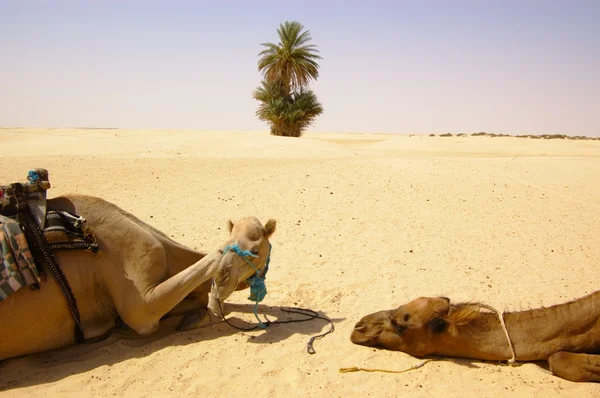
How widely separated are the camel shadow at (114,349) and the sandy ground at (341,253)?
18 mm

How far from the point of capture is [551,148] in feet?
101

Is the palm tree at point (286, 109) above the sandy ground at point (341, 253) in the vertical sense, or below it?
above

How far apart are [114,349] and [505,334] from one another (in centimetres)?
378

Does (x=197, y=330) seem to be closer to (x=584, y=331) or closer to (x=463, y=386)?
(x=463, y=386)

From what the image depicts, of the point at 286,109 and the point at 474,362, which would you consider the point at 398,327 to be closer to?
the point at 474,362

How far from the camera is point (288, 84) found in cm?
3697

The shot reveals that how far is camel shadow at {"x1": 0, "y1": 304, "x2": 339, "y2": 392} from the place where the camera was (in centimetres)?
442

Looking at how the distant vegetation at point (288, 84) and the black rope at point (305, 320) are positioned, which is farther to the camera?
the distant vegetation at point (288, 84)

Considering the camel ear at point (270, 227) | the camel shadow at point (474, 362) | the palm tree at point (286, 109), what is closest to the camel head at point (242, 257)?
the camel ear at point (270, 227)

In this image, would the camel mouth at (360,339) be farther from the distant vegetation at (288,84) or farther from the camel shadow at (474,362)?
the distant vegetation at (288,84)

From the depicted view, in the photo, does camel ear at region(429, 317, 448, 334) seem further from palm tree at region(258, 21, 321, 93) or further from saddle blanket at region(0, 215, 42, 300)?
palm tree at region(258, 21, 321, 93)

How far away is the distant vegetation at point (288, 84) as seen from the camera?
35531 mm

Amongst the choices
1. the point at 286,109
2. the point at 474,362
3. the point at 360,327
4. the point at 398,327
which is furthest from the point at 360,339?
the point at 286,109

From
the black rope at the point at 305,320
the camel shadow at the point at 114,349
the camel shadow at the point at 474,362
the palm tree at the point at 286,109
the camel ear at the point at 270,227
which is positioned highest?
the palm tree at the point at 286,109
